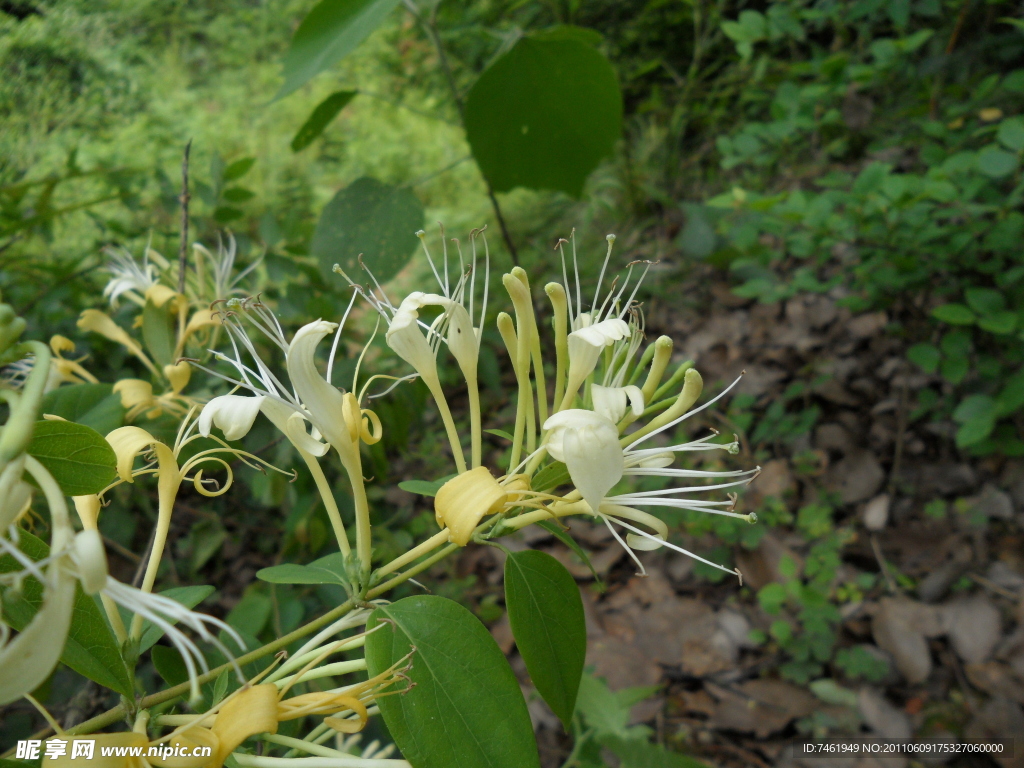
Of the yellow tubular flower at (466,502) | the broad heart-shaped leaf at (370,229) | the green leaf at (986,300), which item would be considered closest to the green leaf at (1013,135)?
the green leaf at (986,300)

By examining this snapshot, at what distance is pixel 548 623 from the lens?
545mm

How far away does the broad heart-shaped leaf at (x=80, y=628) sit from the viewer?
420mm

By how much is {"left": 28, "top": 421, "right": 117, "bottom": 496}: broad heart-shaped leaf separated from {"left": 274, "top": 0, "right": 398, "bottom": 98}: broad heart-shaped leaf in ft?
1.94

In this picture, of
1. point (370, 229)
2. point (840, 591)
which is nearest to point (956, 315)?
point (840, 591)

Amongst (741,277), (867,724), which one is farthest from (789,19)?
(867,724)

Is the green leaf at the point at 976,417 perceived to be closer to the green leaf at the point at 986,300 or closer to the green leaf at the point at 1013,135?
the green leaf at the point at 986,300

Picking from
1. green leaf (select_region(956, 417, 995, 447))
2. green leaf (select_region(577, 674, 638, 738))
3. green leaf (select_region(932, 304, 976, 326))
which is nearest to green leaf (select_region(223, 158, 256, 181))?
green leaf (select_region(577, 674, 638, 738))

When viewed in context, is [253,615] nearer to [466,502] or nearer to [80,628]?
[80,628]

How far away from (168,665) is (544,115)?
1073mm

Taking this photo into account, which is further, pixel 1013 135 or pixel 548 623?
pixel 1013 135

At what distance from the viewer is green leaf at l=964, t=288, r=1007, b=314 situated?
4.82ft

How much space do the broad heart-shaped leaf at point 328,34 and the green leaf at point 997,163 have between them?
4.20ft

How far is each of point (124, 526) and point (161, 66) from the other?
2.72m

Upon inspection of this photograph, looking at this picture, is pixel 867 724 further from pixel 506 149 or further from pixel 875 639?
pixel 506 149
